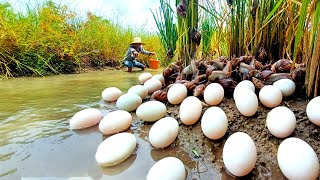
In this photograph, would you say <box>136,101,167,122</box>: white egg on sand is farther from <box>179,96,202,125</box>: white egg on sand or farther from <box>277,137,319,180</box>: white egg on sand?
<box>277,137,319,180</box>: white egg on sand

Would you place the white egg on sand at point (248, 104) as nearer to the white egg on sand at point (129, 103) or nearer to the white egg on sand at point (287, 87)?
the white egg on sand at point (287, 87)

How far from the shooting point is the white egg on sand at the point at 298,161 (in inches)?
27.2

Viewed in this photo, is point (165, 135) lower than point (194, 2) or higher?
lower

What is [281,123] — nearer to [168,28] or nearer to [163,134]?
[163,134]

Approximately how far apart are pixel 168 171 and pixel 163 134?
0.81 ft

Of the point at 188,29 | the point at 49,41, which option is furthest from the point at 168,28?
the point at 49,41

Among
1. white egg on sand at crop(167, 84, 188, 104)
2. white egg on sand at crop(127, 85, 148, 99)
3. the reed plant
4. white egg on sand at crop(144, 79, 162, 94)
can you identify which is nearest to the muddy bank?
white egg on sand at crop(167, 84, 188, 104)

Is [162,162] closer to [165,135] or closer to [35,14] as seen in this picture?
[165,135]

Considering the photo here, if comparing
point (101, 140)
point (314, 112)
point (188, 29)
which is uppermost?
point (188, 29)

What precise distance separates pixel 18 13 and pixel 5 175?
12.3ft

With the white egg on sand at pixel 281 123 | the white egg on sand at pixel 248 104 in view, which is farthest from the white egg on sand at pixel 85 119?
the white egg on sand at pixel 281 123

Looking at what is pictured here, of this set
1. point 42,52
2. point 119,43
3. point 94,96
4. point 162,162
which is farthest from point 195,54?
point 119,43

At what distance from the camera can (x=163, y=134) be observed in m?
0.98

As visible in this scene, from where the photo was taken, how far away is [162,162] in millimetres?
780
